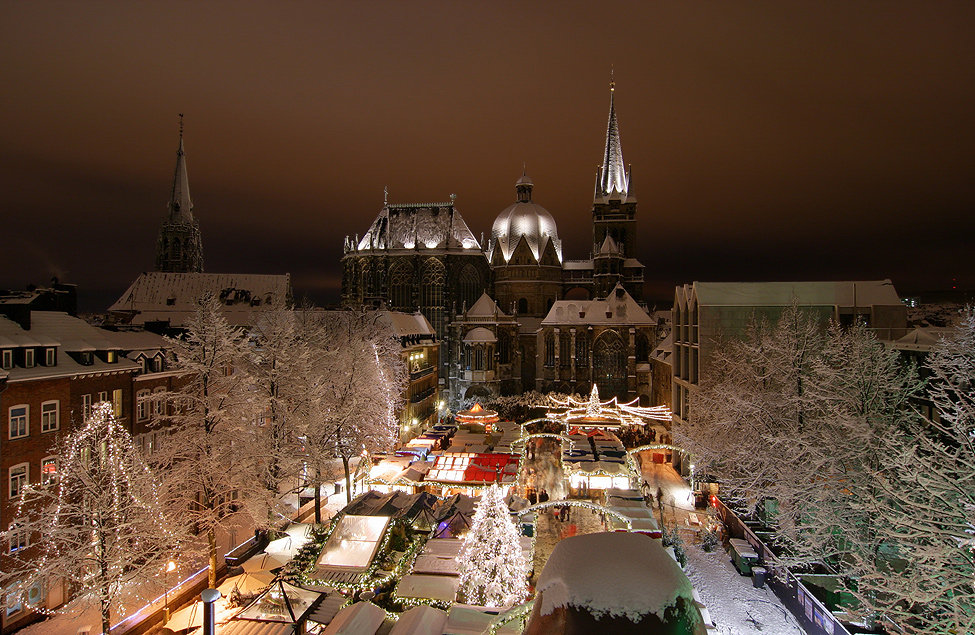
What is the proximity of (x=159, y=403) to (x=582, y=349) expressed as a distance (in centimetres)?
3897

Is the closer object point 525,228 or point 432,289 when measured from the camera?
point 432,289

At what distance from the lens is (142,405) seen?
20969 mm

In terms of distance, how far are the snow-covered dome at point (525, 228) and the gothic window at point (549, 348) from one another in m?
13.1

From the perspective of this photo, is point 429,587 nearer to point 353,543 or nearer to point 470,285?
point 353,543

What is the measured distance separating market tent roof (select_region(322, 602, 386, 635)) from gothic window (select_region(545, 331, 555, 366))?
42.2m

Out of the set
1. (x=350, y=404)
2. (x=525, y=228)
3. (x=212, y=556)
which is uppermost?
A: (x=525, y=228)

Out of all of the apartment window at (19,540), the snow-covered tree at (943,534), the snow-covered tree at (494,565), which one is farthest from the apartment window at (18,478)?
the snow-covered tree at (943,534)

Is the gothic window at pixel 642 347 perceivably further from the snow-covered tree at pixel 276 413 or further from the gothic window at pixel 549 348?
the snow-covered tree at pixel 276 413

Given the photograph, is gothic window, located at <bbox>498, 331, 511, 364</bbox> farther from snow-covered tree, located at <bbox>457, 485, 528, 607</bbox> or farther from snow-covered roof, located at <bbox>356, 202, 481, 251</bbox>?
snow-covered tree, located at <bbox>457, 485, 528, 607</bbox>

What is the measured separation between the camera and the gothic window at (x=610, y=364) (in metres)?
52.2

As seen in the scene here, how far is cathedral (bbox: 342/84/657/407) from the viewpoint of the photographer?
52594 mm

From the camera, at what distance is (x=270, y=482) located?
19.5 meters

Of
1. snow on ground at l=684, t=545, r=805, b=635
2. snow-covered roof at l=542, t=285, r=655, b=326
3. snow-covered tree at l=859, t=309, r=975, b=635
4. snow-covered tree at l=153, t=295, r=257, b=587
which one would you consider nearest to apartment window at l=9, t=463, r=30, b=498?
snow-covered tree at l=153, t=295, r=257, b=587

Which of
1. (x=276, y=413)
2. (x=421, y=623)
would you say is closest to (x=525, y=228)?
(x=276, y=413)
